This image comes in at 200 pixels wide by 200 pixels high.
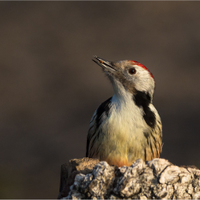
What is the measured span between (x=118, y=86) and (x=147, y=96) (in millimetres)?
385

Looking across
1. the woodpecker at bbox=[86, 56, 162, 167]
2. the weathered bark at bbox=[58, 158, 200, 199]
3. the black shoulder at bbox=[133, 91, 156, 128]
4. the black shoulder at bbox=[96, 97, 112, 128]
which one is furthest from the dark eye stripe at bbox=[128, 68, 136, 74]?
the weathered bark at bbox=[58, 158, 200, 199]

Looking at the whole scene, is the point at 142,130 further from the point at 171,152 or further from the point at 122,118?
the point at 171,152

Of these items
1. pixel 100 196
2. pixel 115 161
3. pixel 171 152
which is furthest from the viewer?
pixel 171 152

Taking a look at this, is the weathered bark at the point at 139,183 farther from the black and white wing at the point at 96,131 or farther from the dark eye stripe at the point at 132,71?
the dark eye stripe at the point at 132,71

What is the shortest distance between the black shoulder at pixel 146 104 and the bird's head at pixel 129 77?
0.16 ft

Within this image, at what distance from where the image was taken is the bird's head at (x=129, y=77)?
539 cm

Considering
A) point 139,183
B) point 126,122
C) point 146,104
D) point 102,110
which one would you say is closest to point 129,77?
point 146,104

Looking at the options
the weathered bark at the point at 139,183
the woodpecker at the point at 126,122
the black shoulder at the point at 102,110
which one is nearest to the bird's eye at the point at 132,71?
the woodpecker at the point at 126,122

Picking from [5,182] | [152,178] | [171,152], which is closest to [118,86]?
[152,178]

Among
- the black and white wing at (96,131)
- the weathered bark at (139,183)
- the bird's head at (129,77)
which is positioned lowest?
the weathered bark at (139,183)

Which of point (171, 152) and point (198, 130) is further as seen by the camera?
point (198, 130)

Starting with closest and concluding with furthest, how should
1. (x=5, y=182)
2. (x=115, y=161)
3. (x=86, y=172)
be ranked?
(x=86, y=172) < (x=115, y=161) < (x=5, y=182)

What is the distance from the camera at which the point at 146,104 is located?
5395 mm

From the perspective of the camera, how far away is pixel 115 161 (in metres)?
4.96
